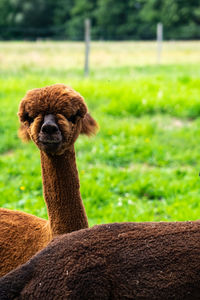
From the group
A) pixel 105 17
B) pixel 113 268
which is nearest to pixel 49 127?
pixel 113 268

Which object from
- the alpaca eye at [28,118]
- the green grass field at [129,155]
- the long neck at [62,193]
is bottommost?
the green grass field at [129,155]

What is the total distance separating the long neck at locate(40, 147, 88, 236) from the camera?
7.85 ft

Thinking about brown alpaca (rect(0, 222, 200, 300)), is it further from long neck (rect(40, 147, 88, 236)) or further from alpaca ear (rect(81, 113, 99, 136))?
alpaca ear (rect(81, 113, 99, 136))

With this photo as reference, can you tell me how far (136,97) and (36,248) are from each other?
576 cm

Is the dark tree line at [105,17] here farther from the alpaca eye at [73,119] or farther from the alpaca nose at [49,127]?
the alpaca nose at [49,127]

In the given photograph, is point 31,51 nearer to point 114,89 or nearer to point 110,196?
point 114,89

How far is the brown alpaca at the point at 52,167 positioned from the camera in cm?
220

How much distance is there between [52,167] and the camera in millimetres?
2387

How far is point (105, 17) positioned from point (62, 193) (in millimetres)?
52135

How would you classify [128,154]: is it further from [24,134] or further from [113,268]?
[113,268]

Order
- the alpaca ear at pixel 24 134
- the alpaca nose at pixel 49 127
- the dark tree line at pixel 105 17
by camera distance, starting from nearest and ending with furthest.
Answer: the alpaca nose at pixel 49 127
the alpaca ear at pixel 24 134
the dark tree line at pixel 105 17

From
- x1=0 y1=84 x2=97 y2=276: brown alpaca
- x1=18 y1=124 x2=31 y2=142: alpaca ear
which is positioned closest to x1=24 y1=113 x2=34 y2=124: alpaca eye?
x1=0 y1=84 x2=97 y2=276: brown alpaca

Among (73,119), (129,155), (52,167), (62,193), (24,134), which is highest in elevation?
(73,119)

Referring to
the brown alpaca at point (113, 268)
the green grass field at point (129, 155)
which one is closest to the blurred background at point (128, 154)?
the green grass field at point (129, 155)
